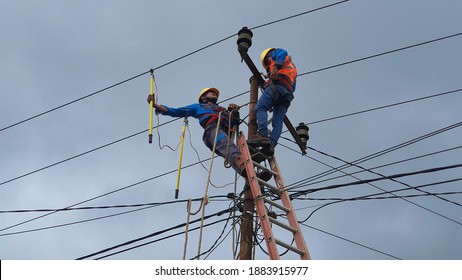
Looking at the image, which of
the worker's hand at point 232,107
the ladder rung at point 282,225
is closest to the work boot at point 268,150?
the worker's hand at point 232,107

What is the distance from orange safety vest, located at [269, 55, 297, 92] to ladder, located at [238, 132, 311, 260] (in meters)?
0.91

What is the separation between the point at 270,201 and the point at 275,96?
1573 mm

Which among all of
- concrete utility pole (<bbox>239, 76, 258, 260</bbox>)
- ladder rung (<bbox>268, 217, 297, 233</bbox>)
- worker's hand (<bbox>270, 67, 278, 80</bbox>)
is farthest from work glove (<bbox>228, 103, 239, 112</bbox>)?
ladder rung (<bbox>268, 217, 297, 233</bbox>)

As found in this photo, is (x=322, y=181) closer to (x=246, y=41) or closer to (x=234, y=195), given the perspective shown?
(x=234, y=195)

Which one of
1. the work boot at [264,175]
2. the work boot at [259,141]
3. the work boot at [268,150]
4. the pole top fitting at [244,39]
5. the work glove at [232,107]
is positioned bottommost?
the work boot at [264,175]

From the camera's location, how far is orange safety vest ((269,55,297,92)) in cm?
879

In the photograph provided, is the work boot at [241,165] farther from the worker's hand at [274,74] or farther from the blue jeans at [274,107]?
the worker's hand at [274,74]

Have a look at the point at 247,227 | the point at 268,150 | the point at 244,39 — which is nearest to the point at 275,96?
the point at 268,150

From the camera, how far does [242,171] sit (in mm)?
8227

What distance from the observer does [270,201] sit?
7.81m

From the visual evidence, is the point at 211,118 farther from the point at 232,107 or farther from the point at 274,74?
the point at 274,74

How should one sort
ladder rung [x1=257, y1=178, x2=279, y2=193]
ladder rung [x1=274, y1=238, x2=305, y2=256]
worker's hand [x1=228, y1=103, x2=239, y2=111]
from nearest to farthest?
ladder rung [x1=274, y1=238, x2=305, y2=256], ladder rung [x1=257, y1=178, x2=279, y2=193], worker's hand [x1=228, y1=103, x2=239, y2=111]

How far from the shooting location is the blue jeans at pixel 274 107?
855cm

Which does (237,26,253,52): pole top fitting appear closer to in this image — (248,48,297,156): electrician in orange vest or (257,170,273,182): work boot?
(248,48,297,156): electrician in orange vest
